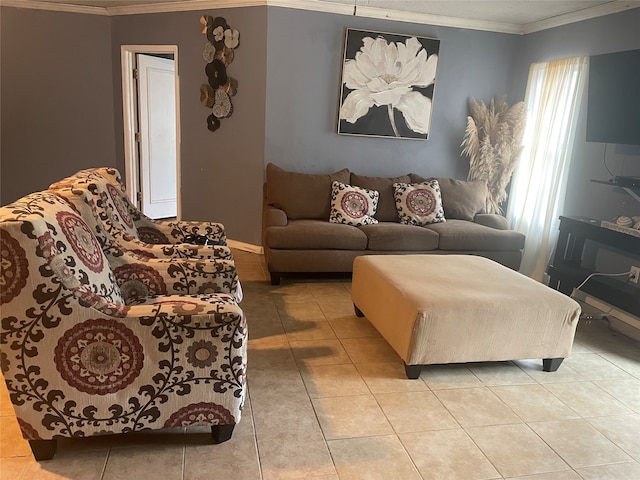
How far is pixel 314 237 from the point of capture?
12.5ft

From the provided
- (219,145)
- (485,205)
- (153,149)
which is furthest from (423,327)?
(153,149)

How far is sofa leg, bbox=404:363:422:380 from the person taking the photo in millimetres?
2512

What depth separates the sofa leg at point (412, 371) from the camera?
251 centimetres

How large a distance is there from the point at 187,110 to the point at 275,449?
152 inches

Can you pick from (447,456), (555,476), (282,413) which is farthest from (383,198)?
(555,476)

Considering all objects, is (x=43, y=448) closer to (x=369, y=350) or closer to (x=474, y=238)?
(x=369, y=350)

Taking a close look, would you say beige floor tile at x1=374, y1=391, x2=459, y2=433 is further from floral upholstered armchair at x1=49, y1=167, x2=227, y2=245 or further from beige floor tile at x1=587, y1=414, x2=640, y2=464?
floral upholstered armchair at x1=49, y1=167, x2=227, y2=245

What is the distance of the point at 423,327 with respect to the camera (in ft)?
7.85

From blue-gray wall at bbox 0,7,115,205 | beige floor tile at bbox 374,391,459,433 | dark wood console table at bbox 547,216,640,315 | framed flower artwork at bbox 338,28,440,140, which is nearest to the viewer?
beige floor tile at bbox 374,391,459,433

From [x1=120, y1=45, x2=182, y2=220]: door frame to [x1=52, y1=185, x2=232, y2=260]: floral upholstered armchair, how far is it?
8.00 ft

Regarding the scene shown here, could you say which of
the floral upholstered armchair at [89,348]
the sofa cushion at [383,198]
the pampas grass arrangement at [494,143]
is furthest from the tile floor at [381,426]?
the pampas grass arrangement at [494,143]

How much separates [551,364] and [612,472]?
0.82m

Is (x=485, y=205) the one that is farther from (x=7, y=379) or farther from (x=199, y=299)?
(x=7, y=379)

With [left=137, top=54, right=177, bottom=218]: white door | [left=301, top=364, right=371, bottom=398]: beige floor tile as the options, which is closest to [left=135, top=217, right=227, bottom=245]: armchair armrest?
[left=301, top=364, right=371, bottom=398]: beige floor tile
